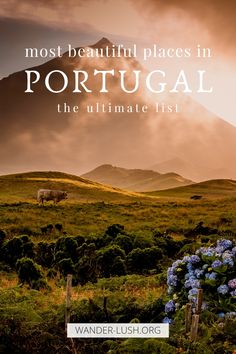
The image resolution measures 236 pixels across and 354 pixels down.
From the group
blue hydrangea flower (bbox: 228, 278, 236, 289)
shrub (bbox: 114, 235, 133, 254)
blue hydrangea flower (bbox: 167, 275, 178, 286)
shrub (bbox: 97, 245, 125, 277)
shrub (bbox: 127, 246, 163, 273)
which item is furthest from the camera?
shrub (bbox: 114, 235, 133, 254)

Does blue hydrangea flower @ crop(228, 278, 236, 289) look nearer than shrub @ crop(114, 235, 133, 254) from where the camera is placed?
Yes

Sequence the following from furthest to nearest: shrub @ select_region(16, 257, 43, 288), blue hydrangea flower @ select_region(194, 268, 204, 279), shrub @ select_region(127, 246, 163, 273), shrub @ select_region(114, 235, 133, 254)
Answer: shrub @ select_region(114, 235, 133, 254)
shrub @ select_region(127, 246, 163, 273)
shrub @ select_region(16, 257, 43, 288)
blue hydrangea flower @ select_region(194, 268, 204, 279)

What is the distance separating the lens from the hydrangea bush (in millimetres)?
10289

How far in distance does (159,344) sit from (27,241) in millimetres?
13842

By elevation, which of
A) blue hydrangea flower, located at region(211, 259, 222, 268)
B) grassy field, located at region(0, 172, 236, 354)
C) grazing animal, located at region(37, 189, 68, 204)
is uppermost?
grazing animal, located at region(37, 189, 68, 204)

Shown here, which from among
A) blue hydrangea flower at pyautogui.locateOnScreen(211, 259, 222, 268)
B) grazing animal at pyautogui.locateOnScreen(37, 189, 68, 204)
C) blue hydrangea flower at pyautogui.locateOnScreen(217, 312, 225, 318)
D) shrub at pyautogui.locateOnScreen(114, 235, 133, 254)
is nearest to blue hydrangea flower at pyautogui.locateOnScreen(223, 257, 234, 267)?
blue hydrangea flower at pyautogui.locateOnScreen(211, 259, 222, 268)

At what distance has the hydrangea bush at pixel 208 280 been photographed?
33.8ft

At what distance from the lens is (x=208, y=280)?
10.6 meters

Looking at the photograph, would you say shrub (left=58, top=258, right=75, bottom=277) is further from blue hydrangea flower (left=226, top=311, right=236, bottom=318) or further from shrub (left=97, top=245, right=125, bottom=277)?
blue hydrangea flower (left=226, top=311, right=236, bottom=318)

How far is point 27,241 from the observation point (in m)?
22.0

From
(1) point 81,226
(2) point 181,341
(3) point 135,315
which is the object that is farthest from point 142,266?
(1) point 81,226

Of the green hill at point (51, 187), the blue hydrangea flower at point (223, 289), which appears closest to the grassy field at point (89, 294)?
the blue hydrangea flower at point (223, 289)

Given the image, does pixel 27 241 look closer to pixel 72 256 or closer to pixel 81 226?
Result: pixel 72 256

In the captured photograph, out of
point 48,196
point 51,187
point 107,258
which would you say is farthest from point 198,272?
point 51,187
